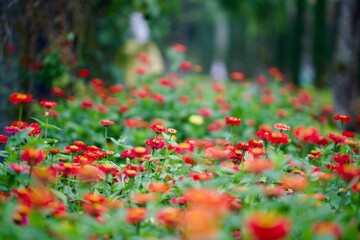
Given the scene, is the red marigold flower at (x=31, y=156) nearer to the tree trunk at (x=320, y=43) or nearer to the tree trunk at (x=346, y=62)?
the tree trunk at (x=346, y=62)

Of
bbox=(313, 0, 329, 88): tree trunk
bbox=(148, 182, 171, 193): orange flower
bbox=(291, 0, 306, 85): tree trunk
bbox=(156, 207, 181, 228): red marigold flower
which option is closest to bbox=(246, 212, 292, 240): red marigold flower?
bbox=(156, 207, 181, 228): red marigold flower

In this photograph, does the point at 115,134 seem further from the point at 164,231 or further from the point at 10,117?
the point at 164,231

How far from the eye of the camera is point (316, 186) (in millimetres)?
1734

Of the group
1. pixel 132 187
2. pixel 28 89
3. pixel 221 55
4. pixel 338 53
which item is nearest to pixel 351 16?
pixel 338 53

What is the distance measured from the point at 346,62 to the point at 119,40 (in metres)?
3.61

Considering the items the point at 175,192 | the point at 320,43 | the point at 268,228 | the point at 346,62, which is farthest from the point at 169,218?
the point at 320,43

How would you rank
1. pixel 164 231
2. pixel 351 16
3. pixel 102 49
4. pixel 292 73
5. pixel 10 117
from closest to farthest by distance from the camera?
pixel 164 231 < pixel 10 117 < pixel 351 16 < pixel 102 49 < pixel 292 73

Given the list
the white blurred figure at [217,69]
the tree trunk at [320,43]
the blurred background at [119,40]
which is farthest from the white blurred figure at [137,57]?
the white blurred figure at [217,69]

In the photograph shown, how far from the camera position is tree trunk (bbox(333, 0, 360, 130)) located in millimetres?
5660

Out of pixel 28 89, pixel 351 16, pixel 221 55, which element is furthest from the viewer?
pixel 221 55

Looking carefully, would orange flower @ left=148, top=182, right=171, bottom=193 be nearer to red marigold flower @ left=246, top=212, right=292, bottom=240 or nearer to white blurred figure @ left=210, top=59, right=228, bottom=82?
red marigold flower @ left=246, top=212, right=292, bottom=240

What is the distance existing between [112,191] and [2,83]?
2366 millimetres

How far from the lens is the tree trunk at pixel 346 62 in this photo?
18.6 feet

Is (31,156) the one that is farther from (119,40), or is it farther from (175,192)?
(119,40)
